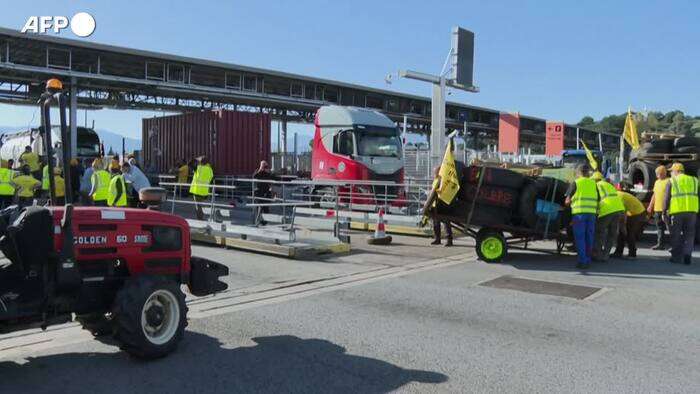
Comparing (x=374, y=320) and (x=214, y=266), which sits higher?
(x=214, y=266)

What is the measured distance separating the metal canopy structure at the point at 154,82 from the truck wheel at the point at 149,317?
21.7m

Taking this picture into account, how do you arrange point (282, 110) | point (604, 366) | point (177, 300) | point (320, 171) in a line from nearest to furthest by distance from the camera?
point (604, 366)
point (177, 300)
point (320, 171)
point (282, 110)

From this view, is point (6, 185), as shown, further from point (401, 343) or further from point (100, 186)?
point (401, 343)

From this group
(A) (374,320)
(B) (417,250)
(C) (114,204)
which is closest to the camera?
(A) (374,320)

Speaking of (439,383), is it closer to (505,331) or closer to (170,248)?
(505,331)

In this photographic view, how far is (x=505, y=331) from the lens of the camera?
5.98 metres

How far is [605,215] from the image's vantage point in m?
10.4

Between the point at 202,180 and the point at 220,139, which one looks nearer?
the point at 202,180

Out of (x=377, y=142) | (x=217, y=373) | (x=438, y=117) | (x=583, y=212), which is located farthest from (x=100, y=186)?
(x=438, y=117)

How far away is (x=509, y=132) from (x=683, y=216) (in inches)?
1091

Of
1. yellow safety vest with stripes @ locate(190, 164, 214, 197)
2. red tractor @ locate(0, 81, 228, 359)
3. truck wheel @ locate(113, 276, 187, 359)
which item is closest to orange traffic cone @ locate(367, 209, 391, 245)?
yellow safety vest with stripes @ locate(190, 164, 214, 197)

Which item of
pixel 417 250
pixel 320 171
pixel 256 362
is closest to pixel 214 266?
pixel 256 362

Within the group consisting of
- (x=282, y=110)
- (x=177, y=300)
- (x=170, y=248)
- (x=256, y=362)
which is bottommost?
(x=256, y=362)

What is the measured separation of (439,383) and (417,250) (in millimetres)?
7501
